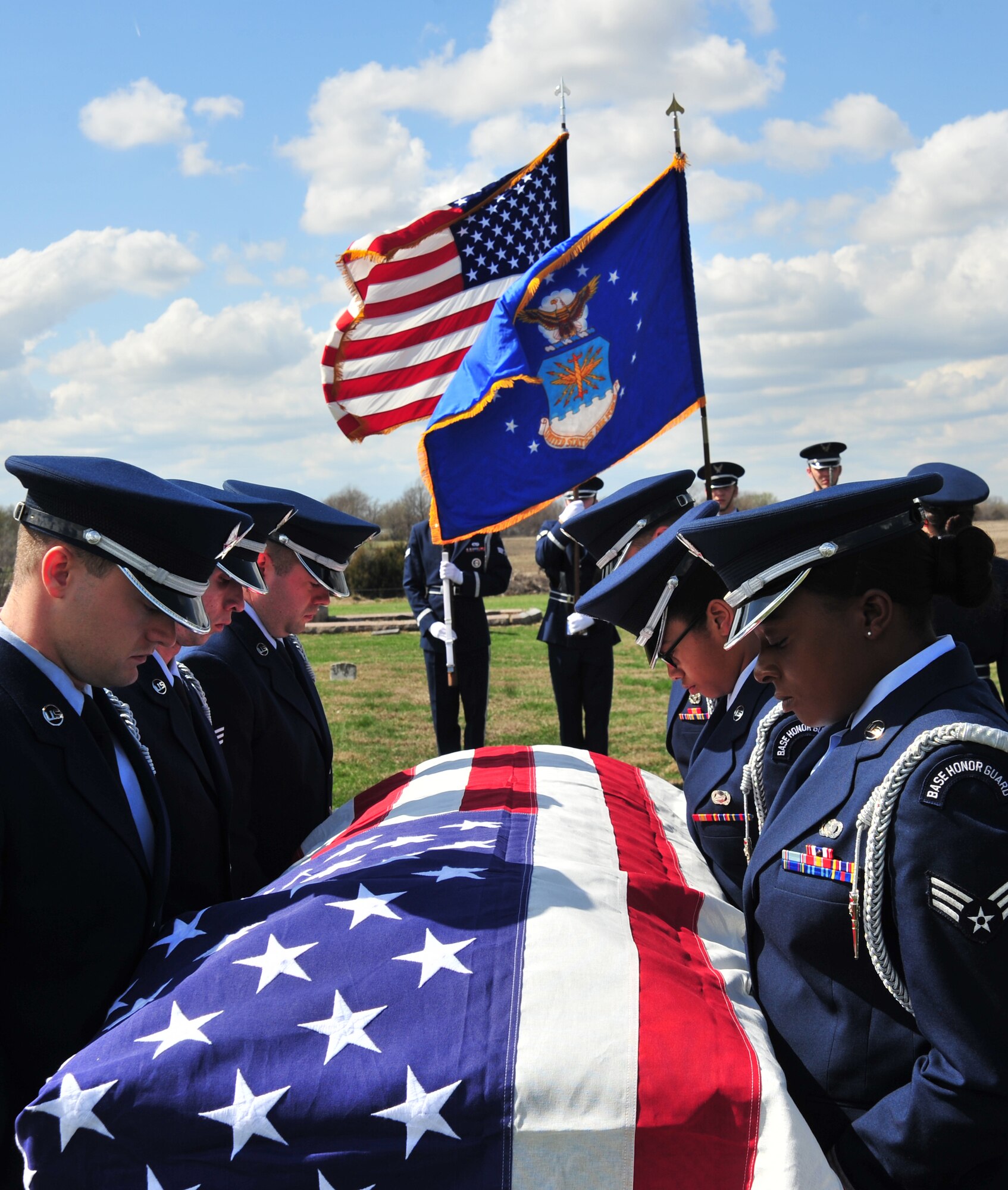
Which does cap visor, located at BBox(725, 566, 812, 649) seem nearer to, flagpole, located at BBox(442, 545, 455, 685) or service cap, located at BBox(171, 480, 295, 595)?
service cap, located at BBox(171, 480, 295, 595)

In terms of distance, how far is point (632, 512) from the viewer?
4074 millimetres

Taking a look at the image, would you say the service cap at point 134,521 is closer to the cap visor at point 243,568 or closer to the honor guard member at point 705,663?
A: the cap visor at point 243,568

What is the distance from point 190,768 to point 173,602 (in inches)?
31.6

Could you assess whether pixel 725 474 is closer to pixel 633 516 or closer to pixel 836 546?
pixel 633 516

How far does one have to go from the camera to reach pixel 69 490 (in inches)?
80.3

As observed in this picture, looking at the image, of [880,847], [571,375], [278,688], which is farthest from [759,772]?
[571,375]

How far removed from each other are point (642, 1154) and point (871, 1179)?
41cm

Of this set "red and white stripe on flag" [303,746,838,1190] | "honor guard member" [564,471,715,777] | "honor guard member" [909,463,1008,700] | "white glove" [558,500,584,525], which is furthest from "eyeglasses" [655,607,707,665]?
"white glove" [558,500,584,525]

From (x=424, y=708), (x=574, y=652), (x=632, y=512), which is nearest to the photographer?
(x=632, y=512)

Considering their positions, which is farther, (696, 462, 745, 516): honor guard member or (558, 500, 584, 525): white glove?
(696, 462, 745, 516): honor guard member

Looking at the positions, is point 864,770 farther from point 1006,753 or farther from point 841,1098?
point 841,1098

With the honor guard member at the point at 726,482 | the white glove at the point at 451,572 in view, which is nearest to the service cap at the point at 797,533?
the white glove at the point at 451,572

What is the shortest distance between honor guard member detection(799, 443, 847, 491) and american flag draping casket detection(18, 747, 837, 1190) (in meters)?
7.35

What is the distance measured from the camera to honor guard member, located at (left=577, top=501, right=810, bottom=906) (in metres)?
2.74
